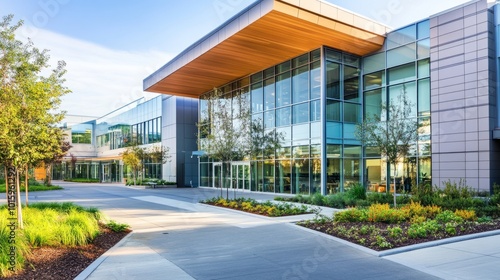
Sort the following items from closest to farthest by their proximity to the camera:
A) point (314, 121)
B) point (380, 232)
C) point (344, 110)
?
point (380, 232)
point (314, 121)
point (344, 110)

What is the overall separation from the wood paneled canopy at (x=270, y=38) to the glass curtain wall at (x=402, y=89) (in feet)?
3.47

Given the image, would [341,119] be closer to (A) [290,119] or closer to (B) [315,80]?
(B) [315,80]

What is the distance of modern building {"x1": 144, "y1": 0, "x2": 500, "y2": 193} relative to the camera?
1720cm

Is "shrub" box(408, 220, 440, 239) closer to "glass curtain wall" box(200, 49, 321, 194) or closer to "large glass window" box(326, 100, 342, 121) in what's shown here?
"glass curtain wall" box(200, 49, 321, 194)

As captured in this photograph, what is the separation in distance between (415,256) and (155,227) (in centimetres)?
737

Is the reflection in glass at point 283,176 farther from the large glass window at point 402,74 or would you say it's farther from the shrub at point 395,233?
the shrub at point 395,233

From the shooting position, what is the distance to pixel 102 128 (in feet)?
187

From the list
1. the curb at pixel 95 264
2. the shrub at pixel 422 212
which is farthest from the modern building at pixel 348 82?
the curb at pixel 95 264

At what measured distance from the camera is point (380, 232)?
948cm

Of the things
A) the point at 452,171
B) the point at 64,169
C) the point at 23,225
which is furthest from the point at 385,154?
the point at 64,169

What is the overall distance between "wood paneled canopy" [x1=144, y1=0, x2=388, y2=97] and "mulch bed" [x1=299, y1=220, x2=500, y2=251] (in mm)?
10239

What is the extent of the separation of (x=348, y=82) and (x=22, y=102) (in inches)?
705

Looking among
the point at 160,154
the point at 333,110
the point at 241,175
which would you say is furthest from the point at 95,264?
the point at 160,154

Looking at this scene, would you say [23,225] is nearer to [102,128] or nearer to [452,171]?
[452,171]
